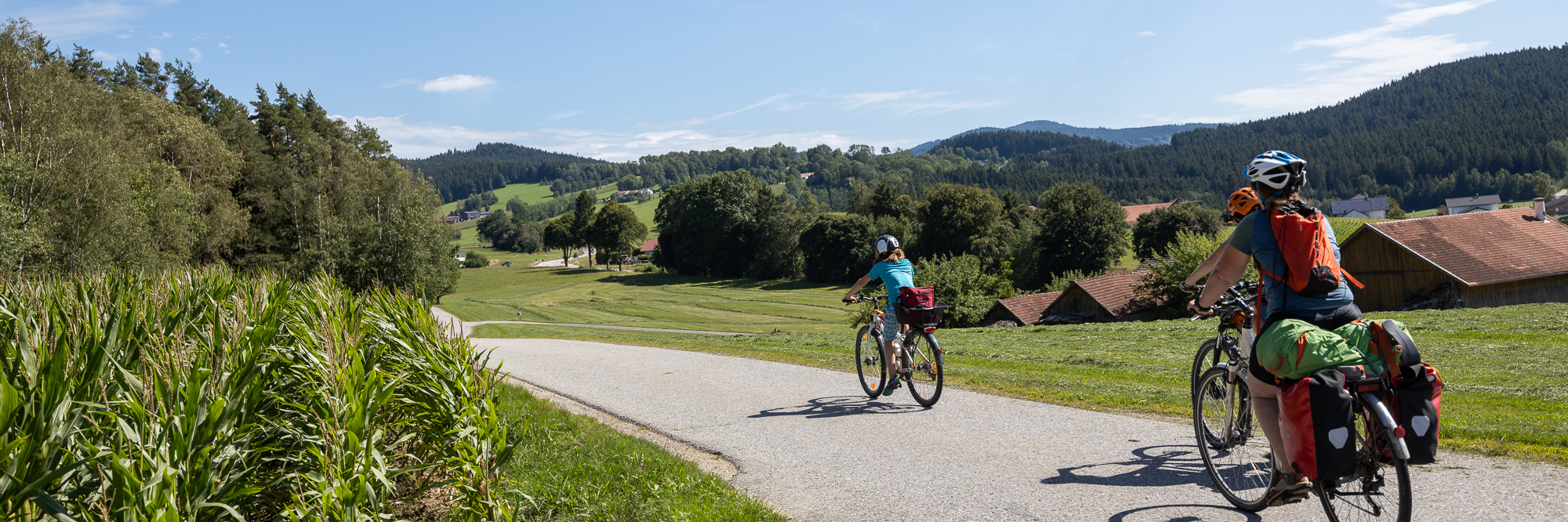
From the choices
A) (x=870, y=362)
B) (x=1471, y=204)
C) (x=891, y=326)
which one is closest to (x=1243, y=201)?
(x=891, y=326)

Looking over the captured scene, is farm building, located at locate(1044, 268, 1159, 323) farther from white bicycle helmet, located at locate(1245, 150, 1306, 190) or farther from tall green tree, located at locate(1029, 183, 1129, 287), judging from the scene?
Answer: white bicycle helmet, located at locate(1245, 150, 1306, 190)

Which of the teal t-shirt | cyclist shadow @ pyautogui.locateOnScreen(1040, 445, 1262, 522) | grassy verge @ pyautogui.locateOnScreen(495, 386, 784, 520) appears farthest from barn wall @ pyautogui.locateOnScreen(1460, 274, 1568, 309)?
grassy verge @ pyautogui.locateOnScreen(495, 386, 784, 520)

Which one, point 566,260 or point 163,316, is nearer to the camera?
point 163,316

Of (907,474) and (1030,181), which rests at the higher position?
(1030,181)

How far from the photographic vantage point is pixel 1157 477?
5.27 meters

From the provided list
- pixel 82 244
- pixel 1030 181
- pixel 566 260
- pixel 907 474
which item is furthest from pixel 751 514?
pixel 1030 181

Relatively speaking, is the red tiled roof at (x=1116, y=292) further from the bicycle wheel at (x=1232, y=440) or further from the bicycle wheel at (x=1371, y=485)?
the bicycle wheel at (x=1371, y=485)

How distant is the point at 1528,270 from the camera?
31844 millimetres

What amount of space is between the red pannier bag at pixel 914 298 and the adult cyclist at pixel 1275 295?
4.19 metres

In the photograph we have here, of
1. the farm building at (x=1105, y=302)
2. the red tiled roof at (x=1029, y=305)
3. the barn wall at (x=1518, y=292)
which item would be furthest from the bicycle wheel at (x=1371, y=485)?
the barn wall at (x=1518, y=292)

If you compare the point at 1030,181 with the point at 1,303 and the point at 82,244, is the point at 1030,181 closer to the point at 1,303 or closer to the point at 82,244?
the point at 82,244

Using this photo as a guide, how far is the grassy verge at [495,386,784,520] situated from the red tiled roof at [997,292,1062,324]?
96.2 feet

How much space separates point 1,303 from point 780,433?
319 inches

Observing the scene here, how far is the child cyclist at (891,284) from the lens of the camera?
27.8 feet
